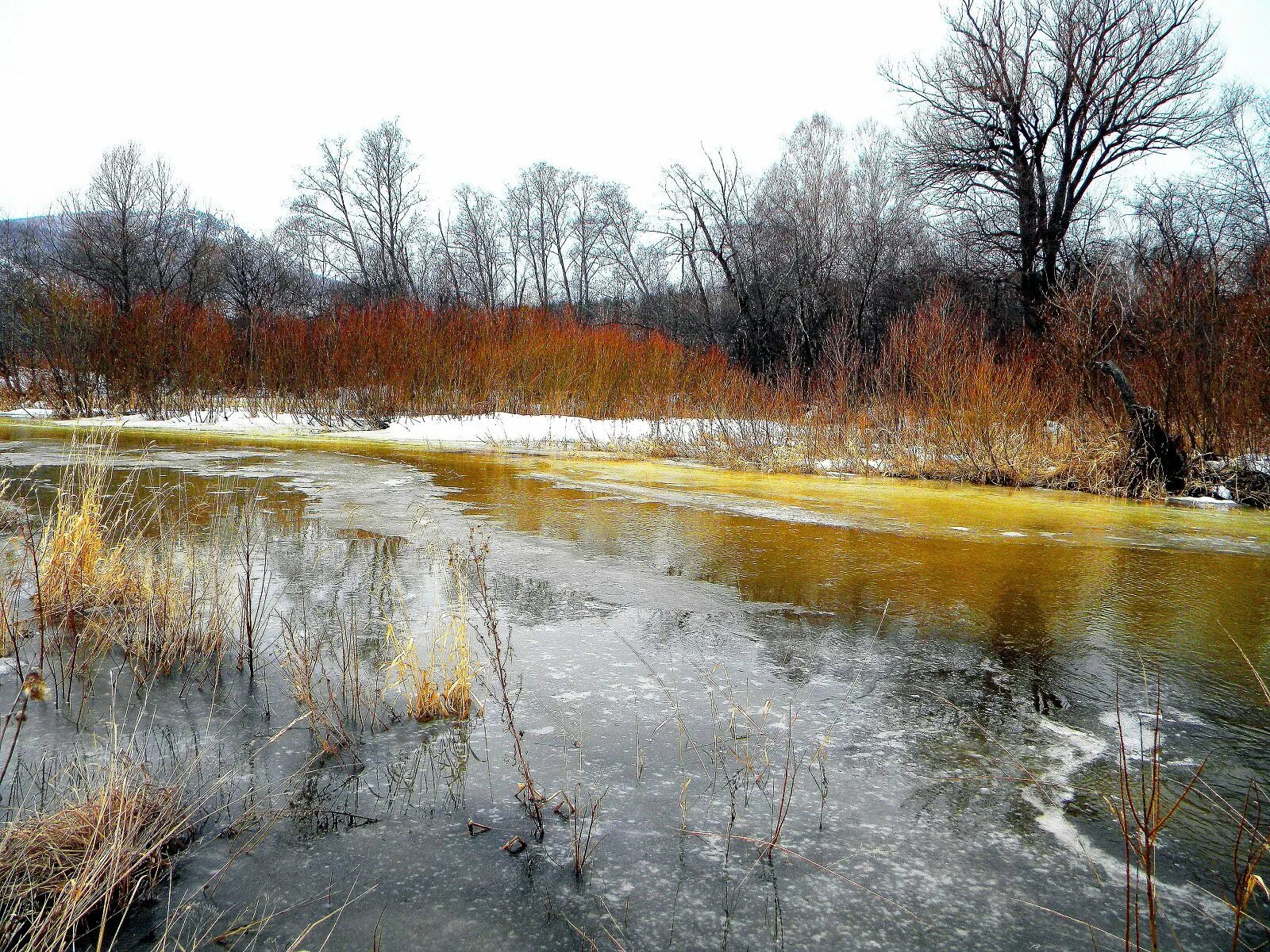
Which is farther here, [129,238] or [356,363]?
[129,238]

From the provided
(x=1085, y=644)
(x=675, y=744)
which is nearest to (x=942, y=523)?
(x=1085, y=644)

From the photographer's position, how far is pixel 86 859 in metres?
1.86

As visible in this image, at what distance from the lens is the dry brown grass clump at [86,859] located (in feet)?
5.77

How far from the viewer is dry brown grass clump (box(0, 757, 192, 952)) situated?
176cm

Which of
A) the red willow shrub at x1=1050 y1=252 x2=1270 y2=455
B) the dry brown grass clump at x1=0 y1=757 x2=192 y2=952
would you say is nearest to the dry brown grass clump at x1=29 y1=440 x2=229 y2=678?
the dry brown grass clump at x1=0 y1=757 x2=192 y2=952

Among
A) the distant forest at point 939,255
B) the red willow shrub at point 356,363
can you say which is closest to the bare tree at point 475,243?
the distant forest at point 939,255

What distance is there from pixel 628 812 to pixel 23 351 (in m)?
22.7

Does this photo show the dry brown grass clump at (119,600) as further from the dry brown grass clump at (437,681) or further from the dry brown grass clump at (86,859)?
the dry brown grass clump at (86,859)

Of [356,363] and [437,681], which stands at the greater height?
[356,363]

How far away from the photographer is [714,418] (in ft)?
43.2

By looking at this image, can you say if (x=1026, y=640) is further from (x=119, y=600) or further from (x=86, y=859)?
(x=119, y=600)

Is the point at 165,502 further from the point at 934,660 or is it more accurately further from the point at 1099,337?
the point at 1099,337

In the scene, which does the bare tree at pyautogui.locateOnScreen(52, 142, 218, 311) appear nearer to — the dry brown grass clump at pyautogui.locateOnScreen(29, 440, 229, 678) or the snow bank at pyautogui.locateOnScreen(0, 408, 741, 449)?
the snow bank at pyautogui.locateOnScreen(0, 408, 741, 449)

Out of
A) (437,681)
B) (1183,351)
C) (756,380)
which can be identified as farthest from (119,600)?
(756,380)
